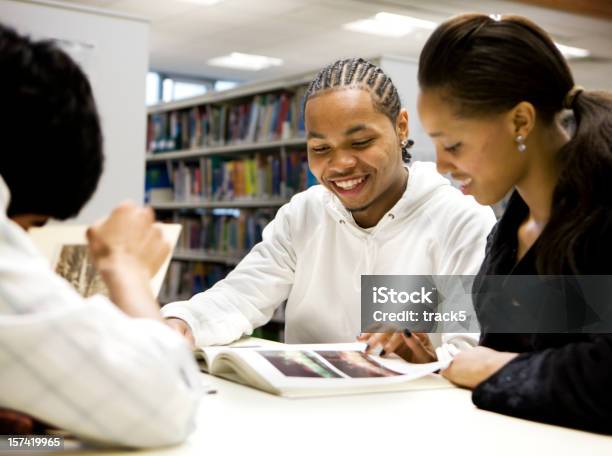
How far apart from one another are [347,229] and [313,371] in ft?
2.35

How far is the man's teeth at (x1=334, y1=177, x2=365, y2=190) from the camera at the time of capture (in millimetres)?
1806

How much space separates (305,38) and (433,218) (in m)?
6.43

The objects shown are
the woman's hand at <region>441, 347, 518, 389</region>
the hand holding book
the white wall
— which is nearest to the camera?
the hand holding book

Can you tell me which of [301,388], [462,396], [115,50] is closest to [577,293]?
[462,396]

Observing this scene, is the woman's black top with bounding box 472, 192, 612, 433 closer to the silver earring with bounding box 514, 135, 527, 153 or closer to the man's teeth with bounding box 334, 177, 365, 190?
the silver earring with bounding box 514, 135, 527, 153

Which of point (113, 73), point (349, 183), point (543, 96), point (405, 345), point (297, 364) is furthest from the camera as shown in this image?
point (113, 73)

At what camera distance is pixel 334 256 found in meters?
1.92

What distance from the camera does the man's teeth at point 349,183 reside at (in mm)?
1806

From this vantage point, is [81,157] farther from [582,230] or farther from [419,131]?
[419,131]

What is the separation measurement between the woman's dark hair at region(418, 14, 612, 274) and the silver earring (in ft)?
0.14

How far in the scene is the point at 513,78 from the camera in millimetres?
1133

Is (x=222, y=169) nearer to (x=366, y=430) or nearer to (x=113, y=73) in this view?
(x=113, y=73)

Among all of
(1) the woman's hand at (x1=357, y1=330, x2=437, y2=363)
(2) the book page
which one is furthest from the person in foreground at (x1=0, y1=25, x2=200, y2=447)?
(1) the woman's hand at (x1=357, y1=330, x2=437, y2=363)

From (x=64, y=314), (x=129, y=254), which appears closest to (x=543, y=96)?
(x=129, y=254)
